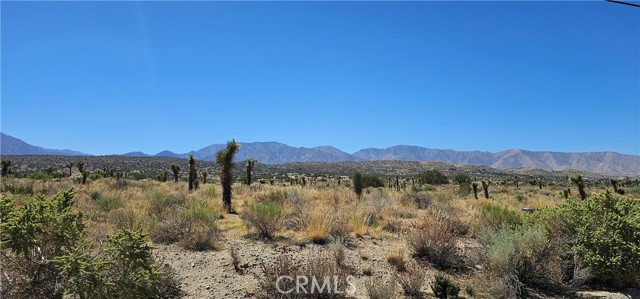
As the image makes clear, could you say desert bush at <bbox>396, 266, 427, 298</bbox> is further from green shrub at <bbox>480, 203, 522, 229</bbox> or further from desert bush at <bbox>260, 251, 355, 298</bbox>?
green shrub at <bbox>480, 203, 522, 229</bbox>

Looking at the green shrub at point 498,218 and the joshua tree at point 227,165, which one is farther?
the joshua tree at point 227,165

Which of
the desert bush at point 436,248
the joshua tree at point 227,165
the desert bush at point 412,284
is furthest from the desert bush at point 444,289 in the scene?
the joshua tree at point 227,165

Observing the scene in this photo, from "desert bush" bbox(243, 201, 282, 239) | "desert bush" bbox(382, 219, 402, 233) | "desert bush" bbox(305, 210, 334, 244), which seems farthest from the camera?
"desert bush" bbox(382, 219, 402, 233)

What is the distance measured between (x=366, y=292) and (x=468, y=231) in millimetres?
6426

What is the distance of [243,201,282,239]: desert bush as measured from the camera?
34.5ft

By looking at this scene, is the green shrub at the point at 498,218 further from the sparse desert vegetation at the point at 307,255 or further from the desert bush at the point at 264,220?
the desert bush at the point at 264,220

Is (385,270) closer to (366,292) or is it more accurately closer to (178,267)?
(366,292)

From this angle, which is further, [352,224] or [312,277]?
[352,224]

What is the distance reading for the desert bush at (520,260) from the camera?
6996 mm

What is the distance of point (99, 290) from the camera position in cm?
426

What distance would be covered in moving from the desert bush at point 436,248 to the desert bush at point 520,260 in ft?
3.00

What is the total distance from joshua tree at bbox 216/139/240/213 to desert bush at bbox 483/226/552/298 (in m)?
10.9

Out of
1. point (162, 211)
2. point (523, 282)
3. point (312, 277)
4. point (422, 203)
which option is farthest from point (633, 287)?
point (162, 211)

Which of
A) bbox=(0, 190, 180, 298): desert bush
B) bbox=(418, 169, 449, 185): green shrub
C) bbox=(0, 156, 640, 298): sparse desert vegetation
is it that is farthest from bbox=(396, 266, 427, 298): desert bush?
bbox=(418, 169, 449, 185): green shrub
